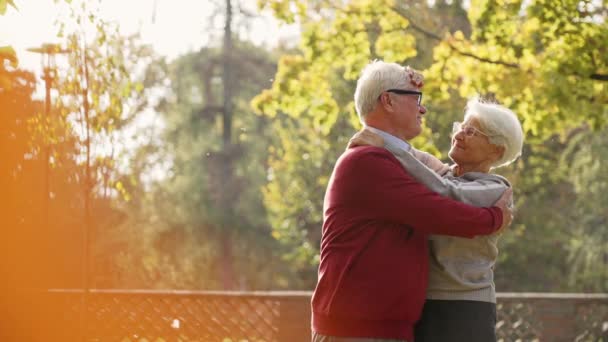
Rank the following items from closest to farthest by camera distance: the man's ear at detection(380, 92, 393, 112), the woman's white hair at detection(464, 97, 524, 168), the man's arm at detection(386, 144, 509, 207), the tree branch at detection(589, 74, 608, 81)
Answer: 1. the man's arm at detection(386, 144, 509, 207)
2. the man's ear at detection(380, 92, 393, 112)
3. the woman's white hair at detection(464, 97, 524, 168)
4. the tree branch at detection(589, 74, 608, 81)

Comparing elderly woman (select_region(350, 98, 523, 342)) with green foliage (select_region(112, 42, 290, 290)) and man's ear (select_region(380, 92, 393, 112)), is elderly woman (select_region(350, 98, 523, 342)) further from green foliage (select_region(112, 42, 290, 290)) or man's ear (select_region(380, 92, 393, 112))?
green foliage (select_region(112, 42, 290, 290))

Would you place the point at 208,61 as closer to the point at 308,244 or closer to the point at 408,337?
the point at 308,244

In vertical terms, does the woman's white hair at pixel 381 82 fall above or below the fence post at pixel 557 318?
above

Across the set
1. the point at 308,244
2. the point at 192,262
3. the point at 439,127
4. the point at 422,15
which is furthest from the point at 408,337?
the point at 192,262

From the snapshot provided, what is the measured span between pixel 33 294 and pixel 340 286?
527cm

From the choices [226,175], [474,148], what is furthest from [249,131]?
[474,148]

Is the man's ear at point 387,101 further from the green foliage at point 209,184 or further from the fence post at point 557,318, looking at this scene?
the green foliage at point 209,184

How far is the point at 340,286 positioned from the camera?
11.1ft

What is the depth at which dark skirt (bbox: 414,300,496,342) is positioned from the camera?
356 centimetres

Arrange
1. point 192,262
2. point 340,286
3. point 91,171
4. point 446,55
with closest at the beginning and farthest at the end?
point 340,286
point 91,171
point 446,55
point 192,262

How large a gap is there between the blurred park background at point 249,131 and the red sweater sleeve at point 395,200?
6.27ft

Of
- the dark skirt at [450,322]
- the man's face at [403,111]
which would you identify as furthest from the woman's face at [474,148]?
the dark skirt at [450,322]

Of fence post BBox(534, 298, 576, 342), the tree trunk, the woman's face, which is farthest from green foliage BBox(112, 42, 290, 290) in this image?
the woman's face

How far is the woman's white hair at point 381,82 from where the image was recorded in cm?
356
